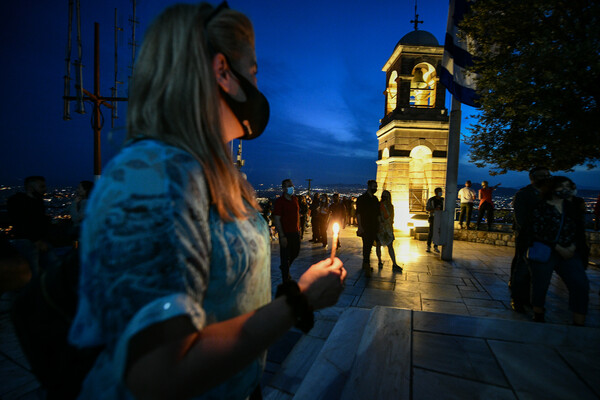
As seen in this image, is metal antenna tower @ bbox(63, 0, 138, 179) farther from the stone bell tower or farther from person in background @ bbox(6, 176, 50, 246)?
the stone bell tower

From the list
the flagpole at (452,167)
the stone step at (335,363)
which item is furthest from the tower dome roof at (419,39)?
the stone step at (335,363)

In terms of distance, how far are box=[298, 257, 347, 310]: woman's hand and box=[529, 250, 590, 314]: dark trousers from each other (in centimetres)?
451

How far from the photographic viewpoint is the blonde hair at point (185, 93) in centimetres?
71

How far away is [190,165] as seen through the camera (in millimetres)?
653

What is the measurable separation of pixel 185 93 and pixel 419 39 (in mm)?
15223

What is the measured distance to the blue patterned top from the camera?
1.76 ft

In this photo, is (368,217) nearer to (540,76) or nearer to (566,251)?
(566,251)

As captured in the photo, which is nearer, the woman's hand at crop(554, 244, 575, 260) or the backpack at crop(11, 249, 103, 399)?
the backpack at crop(11, 249, 103, 399)

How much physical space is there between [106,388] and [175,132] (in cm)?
62

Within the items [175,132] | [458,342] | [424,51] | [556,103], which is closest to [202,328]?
[175,132]

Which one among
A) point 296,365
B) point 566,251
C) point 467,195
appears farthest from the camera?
point 467,195

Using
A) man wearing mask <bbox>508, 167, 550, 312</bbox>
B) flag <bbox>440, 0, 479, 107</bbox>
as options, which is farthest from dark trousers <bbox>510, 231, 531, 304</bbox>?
flag <bbox>440, 0, 479, 107</bbox>

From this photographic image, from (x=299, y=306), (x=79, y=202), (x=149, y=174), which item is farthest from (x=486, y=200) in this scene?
(x=79, y=202)

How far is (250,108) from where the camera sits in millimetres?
982
